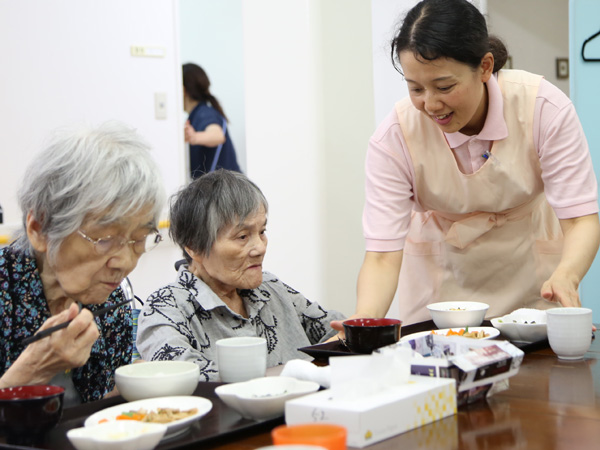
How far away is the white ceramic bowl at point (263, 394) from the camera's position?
1.13 metres

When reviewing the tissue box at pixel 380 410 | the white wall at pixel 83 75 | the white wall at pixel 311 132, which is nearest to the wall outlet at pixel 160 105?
the white wall at pixel 83 75

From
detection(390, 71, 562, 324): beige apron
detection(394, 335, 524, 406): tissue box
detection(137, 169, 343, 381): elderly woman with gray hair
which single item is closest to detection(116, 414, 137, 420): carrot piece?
detection(394, 335, 524, 406): tissue box

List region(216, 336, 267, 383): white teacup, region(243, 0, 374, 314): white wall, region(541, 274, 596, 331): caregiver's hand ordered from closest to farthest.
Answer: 1. region(216, 336, 267, 383): white teacup
2. region(541, 274, 596, 331): caregiver's hand
3. region(243, 0, 374, 314): white wall

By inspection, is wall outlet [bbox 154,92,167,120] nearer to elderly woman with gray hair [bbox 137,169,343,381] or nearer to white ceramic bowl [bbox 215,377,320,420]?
elderly woman with gray hair [bbox 137,169,343,381]

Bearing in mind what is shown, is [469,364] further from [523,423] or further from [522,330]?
[522,330]

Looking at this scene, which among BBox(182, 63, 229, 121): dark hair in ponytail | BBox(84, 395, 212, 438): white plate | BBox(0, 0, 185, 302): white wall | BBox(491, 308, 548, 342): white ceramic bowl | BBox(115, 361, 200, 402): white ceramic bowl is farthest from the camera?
BBox(182, 63, 229, 121): dark hair in ponytail

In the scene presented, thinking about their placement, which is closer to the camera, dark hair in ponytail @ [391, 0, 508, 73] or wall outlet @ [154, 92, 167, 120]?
dark hair in ponytail @ [391, 0, 508, 73]

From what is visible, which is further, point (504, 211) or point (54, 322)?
point (504, 211)

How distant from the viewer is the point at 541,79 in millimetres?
2088

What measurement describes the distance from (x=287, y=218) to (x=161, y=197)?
1.86 m

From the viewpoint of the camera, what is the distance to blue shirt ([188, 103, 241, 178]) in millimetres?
5520

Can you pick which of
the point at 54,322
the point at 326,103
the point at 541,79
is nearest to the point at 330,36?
the point at 326,103

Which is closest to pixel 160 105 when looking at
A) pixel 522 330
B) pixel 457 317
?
pixel 457 317

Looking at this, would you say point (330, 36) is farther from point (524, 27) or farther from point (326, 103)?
point (524, 27)
